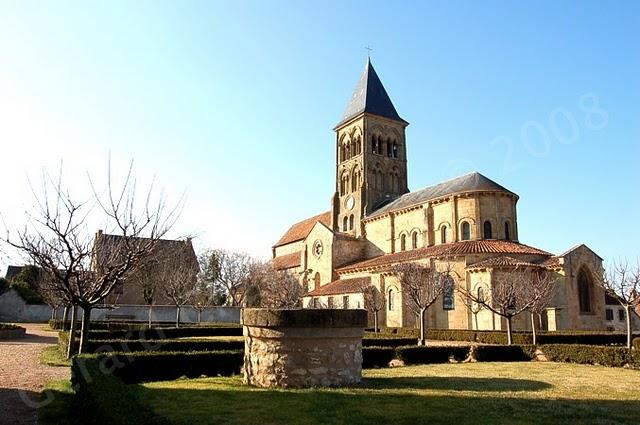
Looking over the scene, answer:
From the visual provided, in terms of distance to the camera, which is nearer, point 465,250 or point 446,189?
point 465,250

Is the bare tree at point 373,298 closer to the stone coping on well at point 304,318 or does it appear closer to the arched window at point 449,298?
the arched window at point 449,298

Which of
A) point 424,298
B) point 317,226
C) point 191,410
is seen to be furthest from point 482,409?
point 317,226

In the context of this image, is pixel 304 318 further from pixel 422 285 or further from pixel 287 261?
pixel 287 261

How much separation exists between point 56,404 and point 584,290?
31.7 metres

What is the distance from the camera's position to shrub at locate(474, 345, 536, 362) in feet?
60.0

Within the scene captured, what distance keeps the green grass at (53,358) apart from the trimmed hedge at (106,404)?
6710mm

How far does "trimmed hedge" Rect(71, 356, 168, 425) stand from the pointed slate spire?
146 ft

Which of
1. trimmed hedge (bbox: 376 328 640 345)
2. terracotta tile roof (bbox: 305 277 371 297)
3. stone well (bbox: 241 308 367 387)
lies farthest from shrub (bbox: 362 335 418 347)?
terracotta tile roof (bbox: 305 277 371 297)

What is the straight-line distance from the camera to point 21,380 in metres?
12.3

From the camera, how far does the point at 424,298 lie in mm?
26594

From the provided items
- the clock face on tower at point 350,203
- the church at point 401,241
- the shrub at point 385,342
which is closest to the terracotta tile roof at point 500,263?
the church at point 401,241

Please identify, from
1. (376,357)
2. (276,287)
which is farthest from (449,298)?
(276,287)

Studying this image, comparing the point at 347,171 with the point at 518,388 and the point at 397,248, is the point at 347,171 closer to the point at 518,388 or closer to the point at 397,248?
the point at 397,248

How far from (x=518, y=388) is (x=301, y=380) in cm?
483
